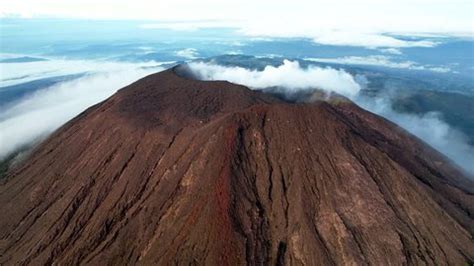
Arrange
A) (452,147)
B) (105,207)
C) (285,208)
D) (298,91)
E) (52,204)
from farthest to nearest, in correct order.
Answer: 1. (452,147)
2. (298,91)
3. (52,204)
4. (105,207)
5. (285,208)

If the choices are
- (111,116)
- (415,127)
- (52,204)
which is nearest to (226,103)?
(111,116)

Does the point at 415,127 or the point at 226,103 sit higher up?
the point at 226,103

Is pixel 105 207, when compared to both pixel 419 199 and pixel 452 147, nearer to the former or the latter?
pixel 419 199

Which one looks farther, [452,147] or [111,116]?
[452,147]

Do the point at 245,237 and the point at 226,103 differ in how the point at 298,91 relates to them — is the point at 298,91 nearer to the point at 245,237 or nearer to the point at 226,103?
the point at 226,103

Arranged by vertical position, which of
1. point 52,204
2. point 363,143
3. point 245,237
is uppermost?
point 363,143

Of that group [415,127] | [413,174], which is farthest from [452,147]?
[413,174]

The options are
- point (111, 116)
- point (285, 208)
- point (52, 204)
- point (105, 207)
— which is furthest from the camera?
point (111, 116)
